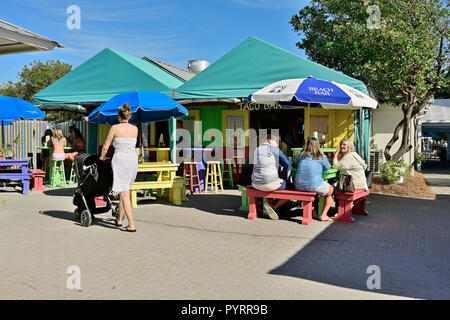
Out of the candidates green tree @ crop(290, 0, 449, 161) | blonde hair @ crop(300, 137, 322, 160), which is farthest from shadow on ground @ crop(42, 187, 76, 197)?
green tree @ crop(290, 0, 449, 161)

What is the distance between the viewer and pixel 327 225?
7453 mm

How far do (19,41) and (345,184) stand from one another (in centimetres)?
575

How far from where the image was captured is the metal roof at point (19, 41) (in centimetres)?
670

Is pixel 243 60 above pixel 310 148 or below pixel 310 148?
above

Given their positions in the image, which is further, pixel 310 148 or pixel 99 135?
pixel 99 135

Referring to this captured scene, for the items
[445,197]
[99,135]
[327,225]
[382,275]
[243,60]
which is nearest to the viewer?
[382,275]

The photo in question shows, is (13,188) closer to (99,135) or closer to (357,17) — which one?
(99,135)

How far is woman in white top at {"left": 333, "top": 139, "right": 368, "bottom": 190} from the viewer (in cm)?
794

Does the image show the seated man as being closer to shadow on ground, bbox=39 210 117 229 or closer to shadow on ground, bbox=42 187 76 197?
shadow on ground, bbox=39 210 117 229

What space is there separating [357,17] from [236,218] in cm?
1178

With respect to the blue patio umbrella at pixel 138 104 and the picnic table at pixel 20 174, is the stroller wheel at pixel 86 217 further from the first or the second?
the picnic table at pixel 20 174

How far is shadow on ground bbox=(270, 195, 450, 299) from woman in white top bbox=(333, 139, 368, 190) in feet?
2.24

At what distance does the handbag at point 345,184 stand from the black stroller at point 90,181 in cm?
386
